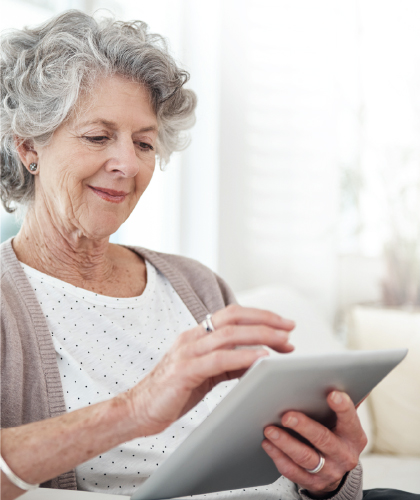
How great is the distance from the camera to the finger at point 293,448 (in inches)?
21.2

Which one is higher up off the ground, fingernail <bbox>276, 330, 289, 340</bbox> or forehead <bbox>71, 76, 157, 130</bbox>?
forehead <bbox>71, 76, 157, 130</bbox>

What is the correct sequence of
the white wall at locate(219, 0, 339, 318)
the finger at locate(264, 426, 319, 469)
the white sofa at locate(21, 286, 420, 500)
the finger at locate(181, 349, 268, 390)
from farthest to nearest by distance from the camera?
1. the white wall at locate(219, 0, 339, 318)
2. the white sofa at locate(21, 286, 420, 500)
3. the finger at locate(264, 426, 319, 469)
4. the finger at locate(181, 349, 268, 390)

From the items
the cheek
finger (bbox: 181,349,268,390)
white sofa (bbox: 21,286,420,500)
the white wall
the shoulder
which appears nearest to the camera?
finger (bbox: 181,349,268,390)

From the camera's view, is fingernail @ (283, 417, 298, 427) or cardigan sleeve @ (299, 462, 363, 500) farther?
cardigan sleeve @ (299, 462, 363, 500)

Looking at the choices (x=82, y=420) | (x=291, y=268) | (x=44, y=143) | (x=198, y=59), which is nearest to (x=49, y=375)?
(x=82, y=420)

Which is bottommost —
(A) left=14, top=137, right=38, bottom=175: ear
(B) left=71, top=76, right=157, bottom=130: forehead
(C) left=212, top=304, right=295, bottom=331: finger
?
(C) left=212, top=304, right=295, bottom=331: finger

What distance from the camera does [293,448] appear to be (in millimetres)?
555

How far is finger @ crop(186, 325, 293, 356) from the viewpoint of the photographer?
0.44 meters

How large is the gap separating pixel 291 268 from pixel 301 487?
53.0 inches

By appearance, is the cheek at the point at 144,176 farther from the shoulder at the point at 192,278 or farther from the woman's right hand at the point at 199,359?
the woman's right hand at the point at 199,359

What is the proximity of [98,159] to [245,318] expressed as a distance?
1.20 ft

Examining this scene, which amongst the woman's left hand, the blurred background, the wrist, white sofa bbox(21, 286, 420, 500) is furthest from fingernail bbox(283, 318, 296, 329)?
the blurred background

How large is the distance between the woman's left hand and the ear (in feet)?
1.68

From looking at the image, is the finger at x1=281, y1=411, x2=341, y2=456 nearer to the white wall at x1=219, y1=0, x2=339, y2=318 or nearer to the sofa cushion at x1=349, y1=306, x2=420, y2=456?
the sofa cushion at x1=349, y1=306, x2=420, y2=456
